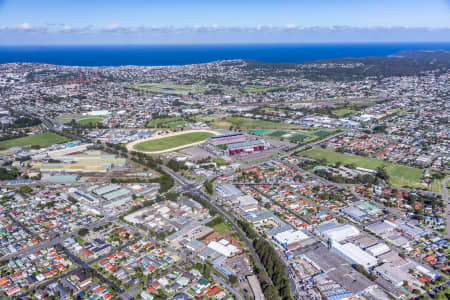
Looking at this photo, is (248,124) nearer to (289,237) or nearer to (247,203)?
(247,203)

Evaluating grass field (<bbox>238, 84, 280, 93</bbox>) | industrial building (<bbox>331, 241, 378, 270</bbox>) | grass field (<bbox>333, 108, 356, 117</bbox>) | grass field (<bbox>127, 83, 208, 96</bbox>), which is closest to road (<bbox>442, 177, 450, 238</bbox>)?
industrial building (<bbox>331, 241, 378, 270</bbox>)

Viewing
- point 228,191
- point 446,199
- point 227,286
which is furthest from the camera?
point 228,191

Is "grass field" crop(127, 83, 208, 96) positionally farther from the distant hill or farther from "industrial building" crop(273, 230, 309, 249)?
"industrial building" crop(273, 230, 309, 249)

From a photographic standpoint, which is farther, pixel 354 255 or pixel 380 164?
pixel 380 164

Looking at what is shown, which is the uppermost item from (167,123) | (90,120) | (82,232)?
(90,120)

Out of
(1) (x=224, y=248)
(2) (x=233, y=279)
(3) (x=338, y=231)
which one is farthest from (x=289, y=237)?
(2) (x=233, y=279)

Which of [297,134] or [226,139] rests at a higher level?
[226,139]

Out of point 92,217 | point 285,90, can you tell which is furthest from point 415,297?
point 285,90
